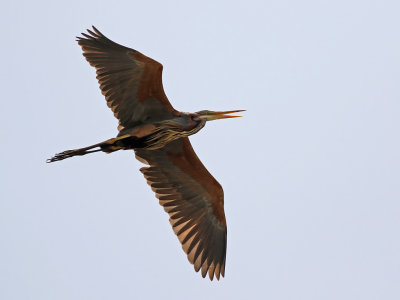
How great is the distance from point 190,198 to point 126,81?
266cm

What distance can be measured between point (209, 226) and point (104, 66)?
354 cm

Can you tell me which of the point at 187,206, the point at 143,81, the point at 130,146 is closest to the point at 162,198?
the point at 187,206

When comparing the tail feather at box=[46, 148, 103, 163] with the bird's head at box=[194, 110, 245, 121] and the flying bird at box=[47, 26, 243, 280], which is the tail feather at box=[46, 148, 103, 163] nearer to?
the flying bird at box=[47, 26, 243, 280]

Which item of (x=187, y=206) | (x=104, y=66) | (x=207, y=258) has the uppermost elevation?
(x=104, y=66)

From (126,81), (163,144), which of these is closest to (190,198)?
(163,144)

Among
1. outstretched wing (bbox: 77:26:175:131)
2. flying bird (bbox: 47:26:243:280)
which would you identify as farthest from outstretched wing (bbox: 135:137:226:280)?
outstretched wing (bbox: 77:26:175:131)

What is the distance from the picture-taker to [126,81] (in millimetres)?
12906

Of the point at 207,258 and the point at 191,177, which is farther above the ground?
the point at 191,177

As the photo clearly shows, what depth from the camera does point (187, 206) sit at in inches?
559

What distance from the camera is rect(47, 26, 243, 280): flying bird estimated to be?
42.2 ft

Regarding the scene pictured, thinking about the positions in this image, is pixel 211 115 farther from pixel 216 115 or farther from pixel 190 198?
pixel 190 198

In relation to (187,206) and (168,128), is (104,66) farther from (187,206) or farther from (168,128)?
(187,206)

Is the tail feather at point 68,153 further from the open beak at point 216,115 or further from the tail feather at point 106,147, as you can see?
the open beak at point 216,115

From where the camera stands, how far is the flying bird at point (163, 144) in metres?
12.9
